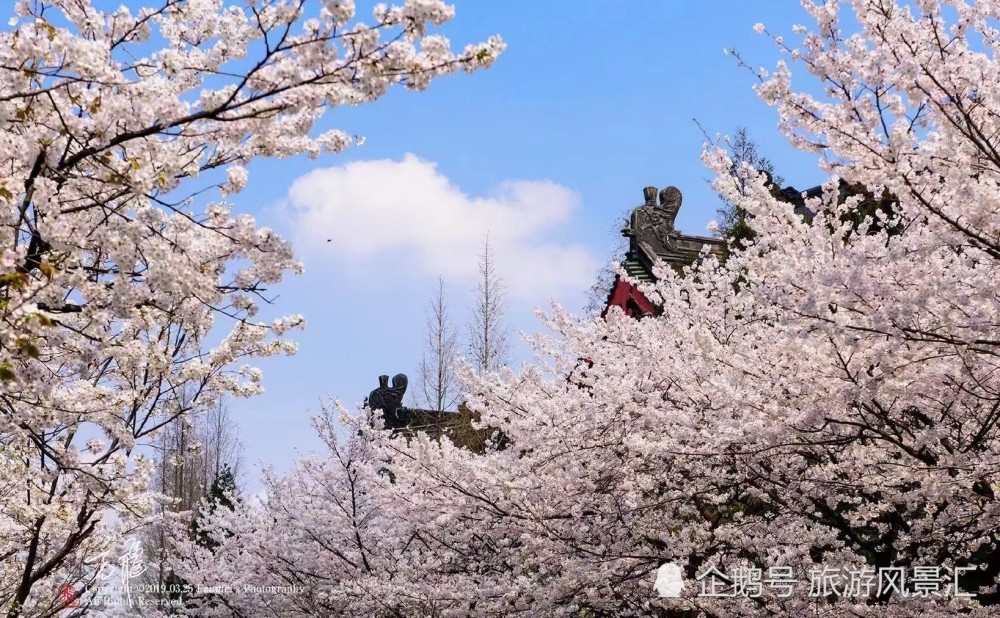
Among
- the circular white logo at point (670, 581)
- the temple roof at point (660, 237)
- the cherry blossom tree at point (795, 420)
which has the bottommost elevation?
the circular white logo at point (670, 581)

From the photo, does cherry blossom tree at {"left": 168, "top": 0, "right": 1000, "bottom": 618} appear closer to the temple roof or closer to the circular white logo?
the circular white logo

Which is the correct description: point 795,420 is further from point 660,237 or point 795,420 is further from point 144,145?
point 660,237

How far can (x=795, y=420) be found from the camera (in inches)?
265

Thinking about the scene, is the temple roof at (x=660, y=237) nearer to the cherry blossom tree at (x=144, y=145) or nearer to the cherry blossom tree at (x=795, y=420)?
the cherry blossom tree at (x=795, y=420)

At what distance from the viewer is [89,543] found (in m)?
10.0

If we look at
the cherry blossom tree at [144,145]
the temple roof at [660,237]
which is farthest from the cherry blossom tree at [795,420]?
the temple roof at [660,237]

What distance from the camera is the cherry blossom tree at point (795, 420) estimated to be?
602 centimetres

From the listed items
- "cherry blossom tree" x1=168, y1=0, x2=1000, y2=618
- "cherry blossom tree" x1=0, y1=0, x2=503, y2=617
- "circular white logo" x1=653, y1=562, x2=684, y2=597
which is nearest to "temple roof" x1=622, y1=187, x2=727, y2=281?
"cherry blossom tree" x1=168, y1=0, x2=1000, y2=618

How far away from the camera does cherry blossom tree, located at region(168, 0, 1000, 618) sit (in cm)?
602

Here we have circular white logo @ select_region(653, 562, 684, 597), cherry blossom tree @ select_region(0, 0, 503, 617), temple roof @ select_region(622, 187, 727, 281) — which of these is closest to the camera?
cherry blossom tree @ select_region(0, 0, 503, 617)

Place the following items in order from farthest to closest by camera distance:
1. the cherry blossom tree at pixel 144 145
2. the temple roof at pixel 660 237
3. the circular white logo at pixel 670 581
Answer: the temple roof at pixel 660 237 < the circular white logo at pixel 670 581 < the cherry blossom tree at pixel 144 145

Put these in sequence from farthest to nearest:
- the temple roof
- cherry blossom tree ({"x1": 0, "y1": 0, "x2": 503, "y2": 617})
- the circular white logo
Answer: the temple roof
the circular white logo
cherry blossom tree ({"x1": 0, "y1": 0, "x2": 503, "y2": 617})

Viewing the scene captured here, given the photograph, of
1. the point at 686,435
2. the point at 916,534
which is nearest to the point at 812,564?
the point at 916,534

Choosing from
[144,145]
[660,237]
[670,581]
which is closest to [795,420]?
[670,581]
